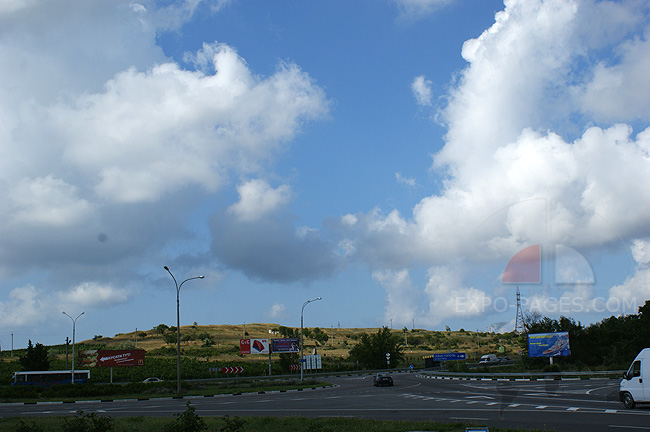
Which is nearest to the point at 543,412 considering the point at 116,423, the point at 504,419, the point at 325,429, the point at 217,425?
the point at 504,419

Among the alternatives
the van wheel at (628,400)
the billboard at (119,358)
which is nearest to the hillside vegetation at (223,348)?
the billboard at (119,358)

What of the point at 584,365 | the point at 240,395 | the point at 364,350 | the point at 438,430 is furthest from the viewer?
the point at 364,350

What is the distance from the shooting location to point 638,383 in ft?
76.6

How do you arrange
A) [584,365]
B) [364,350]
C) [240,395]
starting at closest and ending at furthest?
[240,395] → [584,365] → [364,350]

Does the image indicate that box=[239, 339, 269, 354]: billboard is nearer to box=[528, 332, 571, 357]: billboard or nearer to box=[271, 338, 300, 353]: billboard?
box=[271, 338, 300, 353]: billboard

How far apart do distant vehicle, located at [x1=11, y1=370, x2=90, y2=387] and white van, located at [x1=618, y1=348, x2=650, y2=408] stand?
6185 centimetres

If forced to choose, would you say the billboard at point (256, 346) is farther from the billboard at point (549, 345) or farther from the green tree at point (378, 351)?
the billboard at point (549, 345)

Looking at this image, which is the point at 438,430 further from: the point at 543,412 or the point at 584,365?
the point at 584,365

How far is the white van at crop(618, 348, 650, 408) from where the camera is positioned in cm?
2298

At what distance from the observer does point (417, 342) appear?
571ft

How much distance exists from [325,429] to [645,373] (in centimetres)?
1429

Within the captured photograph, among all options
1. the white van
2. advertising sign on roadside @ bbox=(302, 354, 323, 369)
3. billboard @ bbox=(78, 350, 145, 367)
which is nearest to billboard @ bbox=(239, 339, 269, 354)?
advertising sign on roadside @ bbox=(302, 354, 323, 369)

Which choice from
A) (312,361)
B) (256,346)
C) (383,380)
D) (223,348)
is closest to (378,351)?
(256,346)

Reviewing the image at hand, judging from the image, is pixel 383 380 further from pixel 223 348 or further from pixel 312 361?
pixel 223 348
